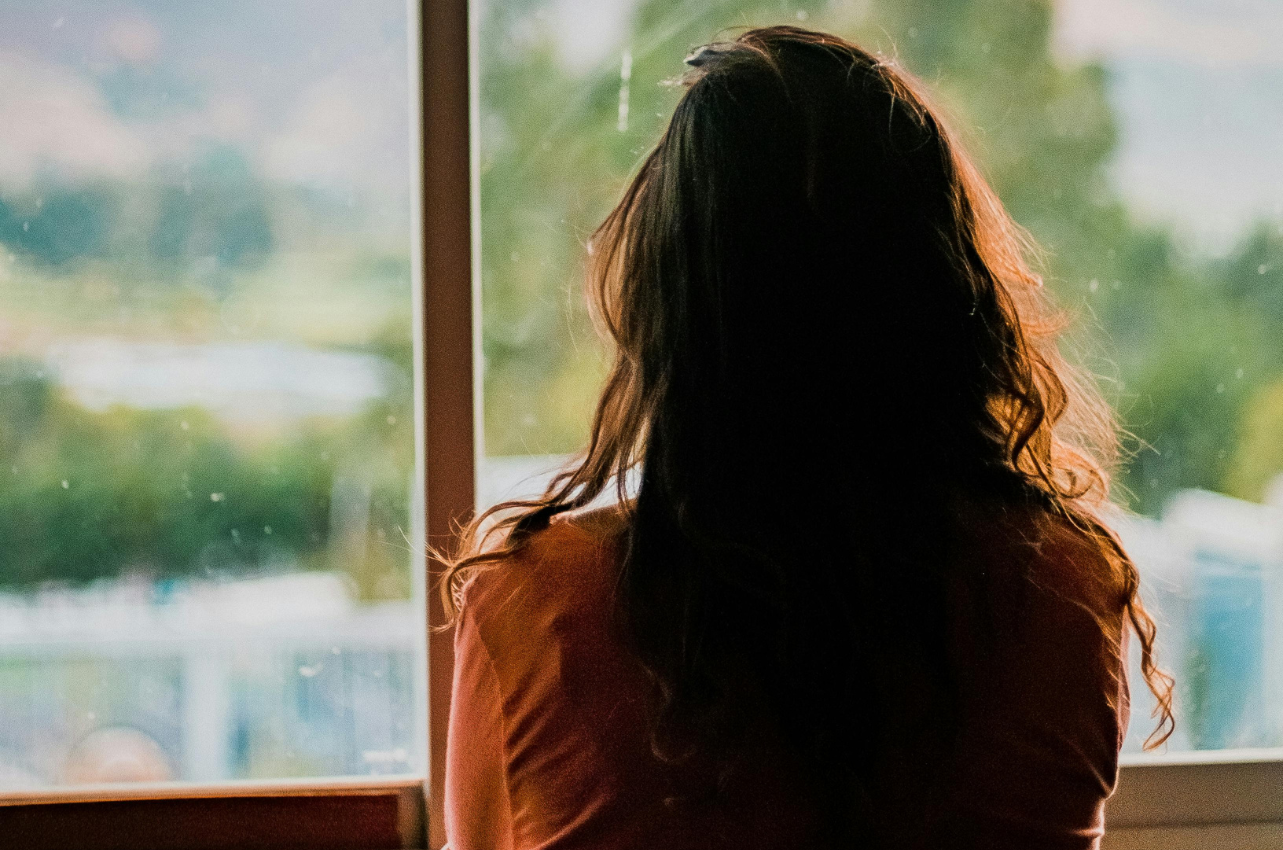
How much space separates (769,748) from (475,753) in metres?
0.20

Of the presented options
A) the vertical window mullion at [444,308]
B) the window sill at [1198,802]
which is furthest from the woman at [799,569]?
the window sill at [1198,802]

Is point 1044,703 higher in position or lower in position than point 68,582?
higher

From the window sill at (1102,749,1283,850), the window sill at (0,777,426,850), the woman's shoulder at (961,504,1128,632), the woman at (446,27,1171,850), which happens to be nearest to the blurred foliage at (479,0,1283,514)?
the window sill at (1102,749,1283,850)

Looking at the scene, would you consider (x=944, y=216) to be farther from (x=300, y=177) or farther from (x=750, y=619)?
(x=300, y=177)

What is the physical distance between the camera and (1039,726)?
682 mm

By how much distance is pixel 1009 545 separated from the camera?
0.69 m

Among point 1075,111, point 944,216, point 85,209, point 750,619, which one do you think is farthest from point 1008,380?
point 85,209

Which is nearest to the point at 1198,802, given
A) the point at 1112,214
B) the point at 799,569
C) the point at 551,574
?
the point at 1112,214

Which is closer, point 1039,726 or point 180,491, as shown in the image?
point 1039,726

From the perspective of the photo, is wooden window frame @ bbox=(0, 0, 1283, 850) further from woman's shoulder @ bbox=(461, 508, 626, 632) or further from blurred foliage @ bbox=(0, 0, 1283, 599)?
woman's shoulder @ bbox=(461, 508, 626, 632)

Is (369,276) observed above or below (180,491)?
above

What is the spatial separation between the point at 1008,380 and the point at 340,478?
802mm

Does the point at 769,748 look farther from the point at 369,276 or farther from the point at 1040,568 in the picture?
the point at 369,276

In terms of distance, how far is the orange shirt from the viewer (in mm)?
647
